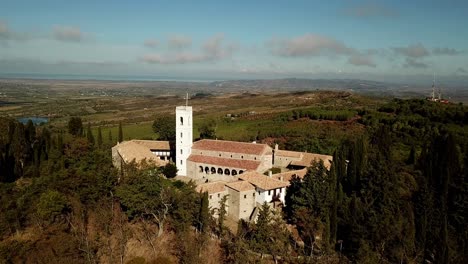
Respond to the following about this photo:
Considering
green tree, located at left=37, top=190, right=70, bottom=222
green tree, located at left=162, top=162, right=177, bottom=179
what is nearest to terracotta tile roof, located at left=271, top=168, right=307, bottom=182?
green tree, located at left=162, top=162, right=177, bottom=179

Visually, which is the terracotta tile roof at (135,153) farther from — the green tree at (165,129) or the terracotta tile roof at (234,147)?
the green tree at (165,129)

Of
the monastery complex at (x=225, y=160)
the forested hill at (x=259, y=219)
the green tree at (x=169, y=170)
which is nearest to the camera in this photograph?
the forested hill at (x=259, y=219)

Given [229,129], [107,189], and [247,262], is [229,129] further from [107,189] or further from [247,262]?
[247,262]

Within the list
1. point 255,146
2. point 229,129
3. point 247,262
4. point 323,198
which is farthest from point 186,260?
point 229,129

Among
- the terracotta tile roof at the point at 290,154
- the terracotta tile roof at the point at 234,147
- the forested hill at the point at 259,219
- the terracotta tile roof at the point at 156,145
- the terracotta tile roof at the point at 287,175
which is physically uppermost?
the terracotta tile roof at the point at 234,147

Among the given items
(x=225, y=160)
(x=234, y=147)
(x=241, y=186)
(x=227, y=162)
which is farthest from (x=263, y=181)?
(x=234, y=147)

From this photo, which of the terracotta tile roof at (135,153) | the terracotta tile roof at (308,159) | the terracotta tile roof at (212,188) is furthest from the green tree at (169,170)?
the terracotta tile roof at (308,159)
